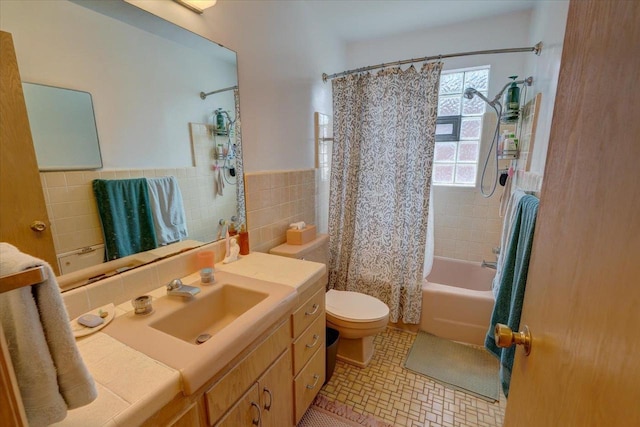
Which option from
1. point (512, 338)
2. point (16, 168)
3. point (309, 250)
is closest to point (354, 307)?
point (309, 250)

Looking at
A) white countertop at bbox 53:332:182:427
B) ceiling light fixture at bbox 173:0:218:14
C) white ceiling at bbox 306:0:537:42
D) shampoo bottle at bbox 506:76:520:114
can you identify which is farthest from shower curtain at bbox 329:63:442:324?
white countertop at bbox 53:332:182:427

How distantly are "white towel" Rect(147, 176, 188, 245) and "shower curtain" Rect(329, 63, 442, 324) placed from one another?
1378mm

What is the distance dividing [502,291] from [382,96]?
159 centimetres

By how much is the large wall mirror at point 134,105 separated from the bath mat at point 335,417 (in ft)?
3.78

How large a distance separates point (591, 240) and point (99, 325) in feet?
4.30

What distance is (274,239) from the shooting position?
6.41 feet

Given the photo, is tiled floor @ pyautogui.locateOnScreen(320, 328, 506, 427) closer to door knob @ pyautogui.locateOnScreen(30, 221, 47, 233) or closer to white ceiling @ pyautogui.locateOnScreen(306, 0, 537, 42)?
door knob @ pyautogui.locateOnScreen(30, 221, 47, 233)

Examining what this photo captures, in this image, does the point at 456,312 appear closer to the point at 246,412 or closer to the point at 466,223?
the point at 466,223

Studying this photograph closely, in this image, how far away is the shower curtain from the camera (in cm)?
209

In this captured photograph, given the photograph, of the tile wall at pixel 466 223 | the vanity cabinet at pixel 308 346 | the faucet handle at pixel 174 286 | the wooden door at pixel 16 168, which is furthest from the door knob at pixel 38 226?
the tile wall at pixel 466 223

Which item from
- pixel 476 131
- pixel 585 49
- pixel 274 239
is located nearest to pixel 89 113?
pixel 274 239

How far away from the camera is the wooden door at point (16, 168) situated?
80 cm

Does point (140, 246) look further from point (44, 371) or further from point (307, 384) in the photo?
point (307, 384)

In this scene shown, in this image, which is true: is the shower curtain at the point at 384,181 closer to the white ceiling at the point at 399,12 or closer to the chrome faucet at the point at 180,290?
the white ceiling at the point at 399,12
